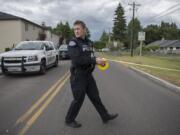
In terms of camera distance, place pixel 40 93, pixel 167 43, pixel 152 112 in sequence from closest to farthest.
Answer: pixel 152 112
pixel 40 93
pixel 167 43

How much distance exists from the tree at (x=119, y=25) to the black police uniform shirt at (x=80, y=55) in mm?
84220

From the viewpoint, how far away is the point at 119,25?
88.6m

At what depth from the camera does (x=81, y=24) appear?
17.6 feet

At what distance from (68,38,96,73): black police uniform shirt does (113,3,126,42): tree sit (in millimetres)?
84220

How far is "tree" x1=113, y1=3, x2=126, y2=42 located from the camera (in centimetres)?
8838

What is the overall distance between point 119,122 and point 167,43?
9971 cm

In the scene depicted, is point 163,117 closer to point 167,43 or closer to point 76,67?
point 76,67

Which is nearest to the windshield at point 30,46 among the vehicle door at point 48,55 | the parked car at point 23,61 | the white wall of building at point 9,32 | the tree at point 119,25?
the vehicle door at point 48,55

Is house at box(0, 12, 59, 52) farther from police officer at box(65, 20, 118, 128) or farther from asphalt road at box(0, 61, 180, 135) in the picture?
police officer at box(65, 20, 118, 128)

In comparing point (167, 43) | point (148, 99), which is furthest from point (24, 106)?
point (167, 43)

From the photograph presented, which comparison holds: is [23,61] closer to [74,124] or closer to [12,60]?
[12,60]

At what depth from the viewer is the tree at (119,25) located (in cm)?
8838

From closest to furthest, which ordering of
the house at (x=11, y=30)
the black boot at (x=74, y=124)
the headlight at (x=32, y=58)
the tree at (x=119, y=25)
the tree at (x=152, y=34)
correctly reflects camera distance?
1. the black boot at (x=74, y=124)
2. the headlight at (x=32, y=58)
3. the house at (x=11, y=30)
4. the tree at (x=119, y=25)
5. the tree at (x=152, y=34)

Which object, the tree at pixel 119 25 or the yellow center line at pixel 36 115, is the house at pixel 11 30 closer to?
the yellow center line at pixel 36 115
